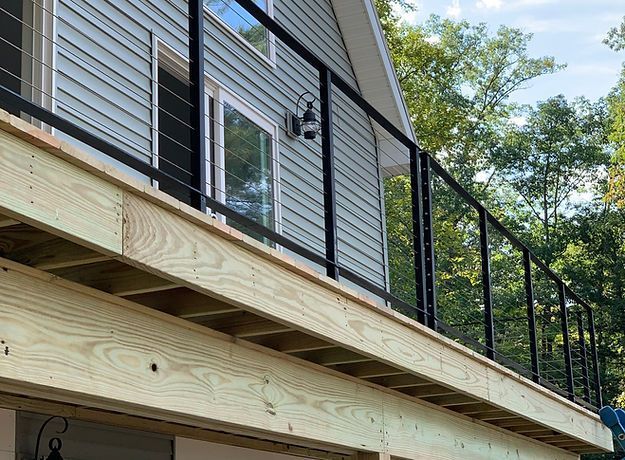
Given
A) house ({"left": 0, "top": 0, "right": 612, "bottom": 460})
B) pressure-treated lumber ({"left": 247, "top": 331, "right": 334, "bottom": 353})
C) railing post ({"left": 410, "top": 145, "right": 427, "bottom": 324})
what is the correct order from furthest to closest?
1. railing post ({"left": 410, "top": 145, "right": 427, "bottom": 324})
2. pressure-treated lumber ({"left": 247, "top": 331, "right": 334, "bottom": 353})
3. house ({"left": 0, "top": 0, "right": 612, "bottom": 460})

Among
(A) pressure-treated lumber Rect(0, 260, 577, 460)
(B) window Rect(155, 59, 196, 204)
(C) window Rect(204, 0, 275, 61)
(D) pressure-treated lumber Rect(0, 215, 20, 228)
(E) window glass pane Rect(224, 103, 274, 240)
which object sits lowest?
(A) pressure-treated lumber Rect(0, 260, 577, 460)

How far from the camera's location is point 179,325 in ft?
11.9

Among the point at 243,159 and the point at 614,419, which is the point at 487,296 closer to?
the point at 243,159

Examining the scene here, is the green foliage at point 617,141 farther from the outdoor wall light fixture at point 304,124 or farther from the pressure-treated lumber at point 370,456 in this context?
the pressure-treated lumber at point 370,456

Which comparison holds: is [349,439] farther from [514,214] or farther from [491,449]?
[514,214]

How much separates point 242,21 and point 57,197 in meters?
6.51

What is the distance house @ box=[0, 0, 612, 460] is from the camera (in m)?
2.89

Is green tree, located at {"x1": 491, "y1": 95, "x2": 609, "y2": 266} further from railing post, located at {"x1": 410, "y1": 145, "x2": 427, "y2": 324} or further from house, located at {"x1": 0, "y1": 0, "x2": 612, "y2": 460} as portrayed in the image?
railing post, located at {"x1": 410, "y1": 145, "x2": 427, "y2": 324}

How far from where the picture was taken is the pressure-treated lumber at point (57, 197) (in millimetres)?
2545

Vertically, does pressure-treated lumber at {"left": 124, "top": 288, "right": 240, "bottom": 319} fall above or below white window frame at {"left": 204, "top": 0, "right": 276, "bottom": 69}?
below

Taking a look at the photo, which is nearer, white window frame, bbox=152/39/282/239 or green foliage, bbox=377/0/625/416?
white window frame, bbox=152/39/282/239

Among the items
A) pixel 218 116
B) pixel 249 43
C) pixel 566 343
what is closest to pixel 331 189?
pixel 218 116

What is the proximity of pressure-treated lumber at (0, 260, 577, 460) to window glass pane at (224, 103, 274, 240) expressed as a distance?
10.0ft

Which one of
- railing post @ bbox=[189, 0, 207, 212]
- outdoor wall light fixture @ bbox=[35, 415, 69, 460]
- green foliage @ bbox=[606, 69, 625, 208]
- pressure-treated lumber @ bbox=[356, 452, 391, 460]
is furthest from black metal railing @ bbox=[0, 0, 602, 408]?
green foliage @ bbox=[606, 69, 625, 208]
